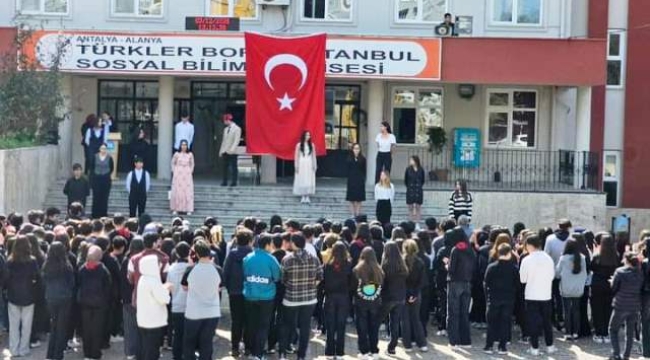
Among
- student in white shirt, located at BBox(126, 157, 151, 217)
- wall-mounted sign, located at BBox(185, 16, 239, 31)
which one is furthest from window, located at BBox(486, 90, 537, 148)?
student in white shirt, located at BBox(126, 157, 151, 217)

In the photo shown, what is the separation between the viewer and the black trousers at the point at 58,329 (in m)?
13.4

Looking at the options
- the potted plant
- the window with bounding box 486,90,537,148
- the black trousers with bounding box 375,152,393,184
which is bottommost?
the black trousers with bounding box 375,152,393,184

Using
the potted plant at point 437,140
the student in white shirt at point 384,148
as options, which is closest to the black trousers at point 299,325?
the student in white shirt at point 384,148

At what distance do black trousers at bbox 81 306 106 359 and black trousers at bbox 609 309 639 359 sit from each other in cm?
707

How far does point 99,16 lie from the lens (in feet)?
89.4

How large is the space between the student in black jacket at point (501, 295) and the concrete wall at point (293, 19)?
13849 millimetres

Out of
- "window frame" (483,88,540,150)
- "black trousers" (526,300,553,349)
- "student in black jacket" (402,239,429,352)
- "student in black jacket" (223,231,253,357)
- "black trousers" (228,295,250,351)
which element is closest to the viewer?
"student in black jacket" (223,231,253,357)

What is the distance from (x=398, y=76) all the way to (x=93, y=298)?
43.4 ft

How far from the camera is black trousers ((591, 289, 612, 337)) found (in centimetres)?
1544

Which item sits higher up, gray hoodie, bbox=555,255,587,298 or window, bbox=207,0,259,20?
window, bbox=207,0,259,20

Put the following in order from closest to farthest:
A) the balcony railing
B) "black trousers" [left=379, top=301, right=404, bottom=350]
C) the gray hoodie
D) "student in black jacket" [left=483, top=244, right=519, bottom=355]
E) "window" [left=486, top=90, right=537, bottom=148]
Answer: "black trousers" [left=379, top=301, right=404, bottom=350] < "student in black jacket" [left=483, top=244, right=519, bottom=355] < the gray hoodie < the balcony railing < "window" [left=486, top=90, right=537, bottom=148]

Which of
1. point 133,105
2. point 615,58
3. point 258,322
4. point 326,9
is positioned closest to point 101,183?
point 133,105

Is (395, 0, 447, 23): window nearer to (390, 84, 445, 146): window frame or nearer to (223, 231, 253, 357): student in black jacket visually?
(390, 84, 445, 146): window frame

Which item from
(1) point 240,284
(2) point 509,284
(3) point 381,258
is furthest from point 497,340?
(1) point 240,284
